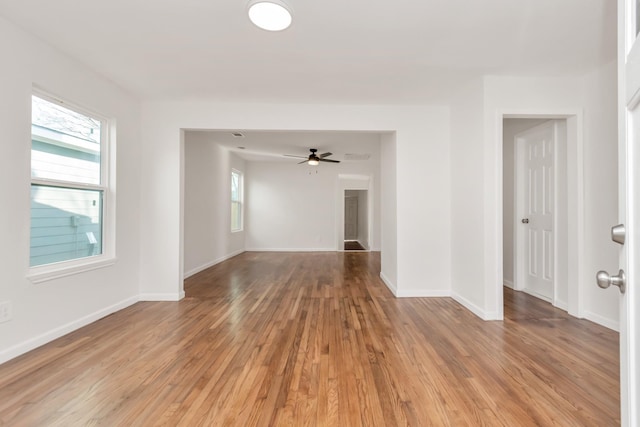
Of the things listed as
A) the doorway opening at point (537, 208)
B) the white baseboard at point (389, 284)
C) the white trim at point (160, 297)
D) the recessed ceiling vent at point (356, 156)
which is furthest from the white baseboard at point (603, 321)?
the recessed ceiling vent at point (356, 156)

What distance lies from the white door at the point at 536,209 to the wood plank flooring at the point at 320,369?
572 mm

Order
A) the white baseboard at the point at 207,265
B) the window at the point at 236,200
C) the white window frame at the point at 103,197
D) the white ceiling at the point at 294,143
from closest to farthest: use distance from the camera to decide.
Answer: the white window frame at the point at 103,197 < the white baseboard at the point at 207,265 < the white ceiling at the point at 294,143 < the window at the point at 236,200

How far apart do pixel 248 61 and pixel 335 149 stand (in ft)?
12.6

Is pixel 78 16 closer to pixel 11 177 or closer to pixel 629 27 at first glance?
pixel 11 177

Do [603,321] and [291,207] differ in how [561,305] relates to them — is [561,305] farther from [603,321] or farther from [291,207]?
[291,207]

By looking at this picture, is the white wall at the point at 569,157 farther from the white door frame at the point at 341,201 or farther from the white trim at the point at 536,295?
the white door frame at the point at 341,201

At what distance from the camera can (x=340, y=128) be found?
138 inches

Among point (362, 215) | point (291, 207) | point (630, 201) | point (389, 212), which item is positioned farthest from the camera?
point (362, 215)

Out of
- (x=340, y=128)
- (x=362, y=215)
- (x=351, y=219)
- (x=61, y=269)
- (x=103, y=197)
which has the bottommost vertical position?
(x=61, y=269)

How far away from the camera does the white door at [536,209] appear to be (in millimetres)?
3293

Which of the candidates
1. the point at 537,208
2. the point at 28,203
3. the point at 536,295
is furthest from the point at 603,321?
the point at 28,203

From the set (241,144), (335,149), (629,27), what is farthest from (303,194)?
(629,27)

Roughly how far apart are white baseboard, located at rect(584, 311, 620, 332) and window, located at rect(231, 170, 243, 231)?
6.38m

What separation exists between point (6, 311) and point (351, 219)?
1005 centimetres
